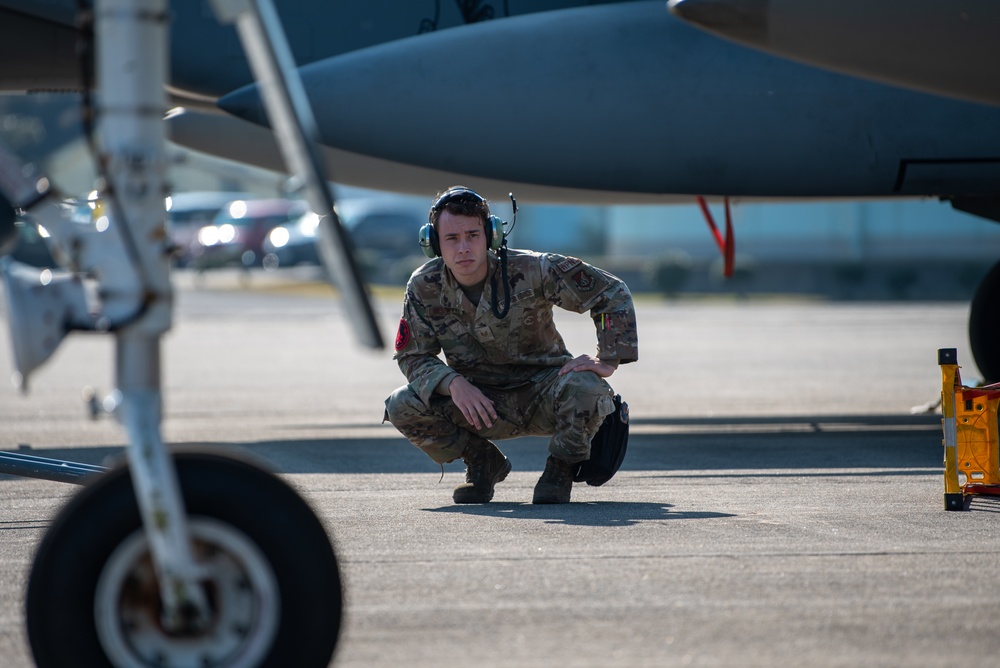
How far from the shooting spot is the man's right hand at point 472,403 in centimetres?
556

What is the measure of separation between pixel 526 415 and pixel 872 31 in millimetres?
2822

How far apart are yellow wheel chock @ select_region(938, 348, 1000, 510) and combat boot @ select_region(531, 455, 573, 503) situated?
4.79 feet

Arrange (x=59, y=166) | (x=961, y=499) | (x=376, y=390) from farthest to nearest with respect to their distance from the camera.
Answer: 1. (x=59, y=166)
2. (x=376, y=390)
3. (x=961, y=499)

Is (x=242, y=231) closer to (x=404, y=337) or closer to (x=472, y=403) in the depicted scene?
(x=404, y=337)

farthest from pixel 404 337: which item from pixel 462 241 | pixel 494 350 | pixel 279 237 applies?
pixel 279 237

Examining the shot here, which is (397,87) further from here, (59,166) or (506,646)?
(59,166)

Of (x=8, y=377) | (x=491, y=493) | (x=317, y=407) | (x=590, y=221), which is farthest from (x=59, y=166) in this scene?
(x=491, y=493)

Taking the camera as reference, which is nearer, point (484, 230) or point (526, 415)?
point (484, 230)

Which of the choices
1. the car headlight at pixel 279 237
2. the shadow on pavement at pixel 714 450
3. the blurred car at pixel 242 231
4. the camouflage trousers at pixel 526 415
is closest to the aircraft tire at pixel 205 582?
the camouflage trousers at pixel 526 415

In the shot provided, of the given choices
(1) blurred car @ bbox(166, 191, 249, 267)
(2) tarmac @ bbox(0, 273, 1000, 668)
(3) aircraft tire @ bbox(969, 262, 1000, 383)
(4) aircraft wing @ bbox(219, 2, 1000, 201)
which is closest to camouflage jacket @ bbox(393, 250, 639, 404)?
(2) tarmac @ bbox(0, 273, 1000, 668)

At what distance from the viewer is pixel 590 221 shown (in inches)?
1740

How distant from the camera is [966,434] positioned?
5.57 m

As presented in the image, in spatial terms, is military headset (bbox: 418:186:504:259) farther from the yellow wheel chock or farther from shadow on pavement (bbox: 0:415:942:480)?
the yellow wheel chock

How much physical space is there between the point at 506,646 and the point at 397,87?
528cm
